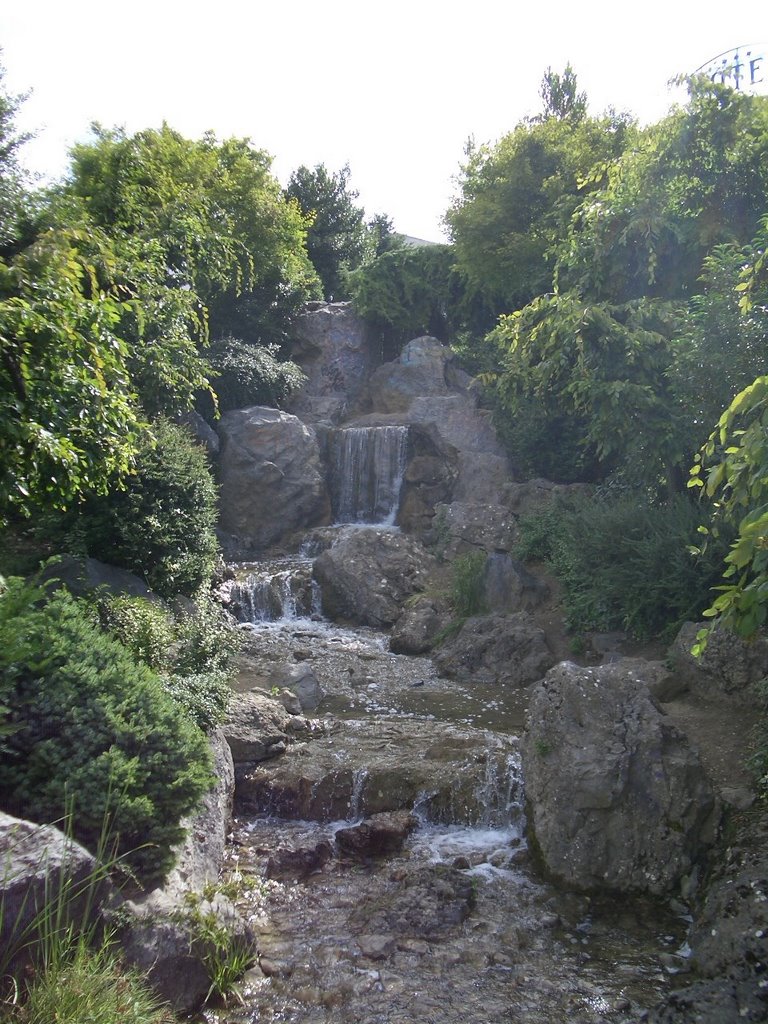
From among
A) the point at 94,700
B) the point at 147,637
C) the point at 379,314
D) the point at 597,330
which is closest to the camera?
the point at 94,700

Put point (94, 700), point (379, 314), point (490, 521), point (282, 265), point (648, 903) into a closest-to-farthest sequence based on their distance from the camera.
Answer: point (94, 700) → point (648, 903) → point (490, 521) → point (282, 265) → point (379, 314)

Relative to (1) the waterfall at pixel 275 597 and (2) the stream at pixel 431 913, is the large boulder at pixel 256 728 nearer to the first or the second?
(2) the stream at pixel 431 913

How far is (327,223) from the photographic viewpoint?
31484 mm

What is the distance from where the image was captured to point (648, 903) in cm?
565

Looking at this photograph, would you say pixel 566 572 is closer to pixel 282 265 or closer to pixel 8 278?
pixel 8 278

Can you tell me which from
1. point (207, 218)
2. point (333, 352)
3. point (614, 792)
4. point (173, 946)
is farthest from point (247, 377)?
point (173, 946)

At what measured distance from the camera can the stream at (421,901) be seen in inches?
182

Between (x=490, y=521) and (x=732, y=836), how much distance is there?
1040 centimetres

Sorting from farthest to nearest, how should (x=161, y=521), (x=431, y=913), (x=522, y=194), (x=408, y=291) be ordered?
1. (x=408, y=291)
2. (x=522, y=194)
3. (x=161, y=521)
4. (x=431, y=913)

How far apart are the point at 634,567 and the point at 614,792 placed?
545 cm

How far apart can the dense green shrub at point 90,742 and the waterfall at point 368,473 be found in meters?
14.6

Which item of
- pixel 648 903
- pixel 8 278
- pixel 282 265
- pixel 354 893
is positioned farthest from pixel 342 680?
pixel 282 265

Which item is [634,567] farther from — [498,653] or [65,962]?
[65,962]

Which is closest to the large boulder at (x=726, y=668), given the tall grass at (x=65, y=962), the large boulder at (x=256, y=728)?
the large boulder at (x=256, y=728)
